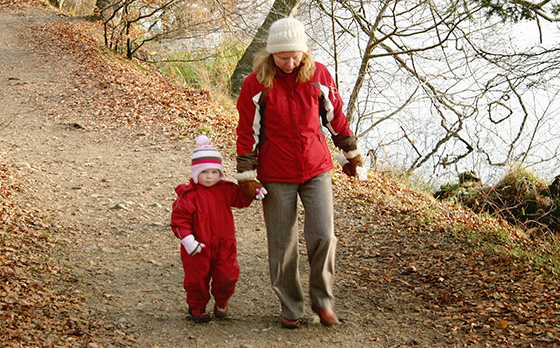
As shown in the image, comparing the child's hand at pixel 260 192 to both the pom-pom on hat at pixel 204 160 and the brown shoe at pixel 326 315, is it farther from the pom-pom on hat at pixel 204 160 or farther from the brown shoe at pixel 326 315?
the brown shoe at pixel 326 315

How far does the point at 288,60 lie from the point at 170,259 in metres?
2.64

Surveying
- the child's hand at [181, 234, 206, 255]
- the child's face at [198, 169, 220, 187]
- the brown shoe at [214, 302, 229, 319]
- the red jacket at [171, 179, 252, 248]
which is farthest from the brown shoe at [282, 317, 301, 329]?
the child's face at [198, 169, 220, 187]

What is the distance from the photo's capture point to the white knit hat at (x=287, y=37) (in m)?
3.36

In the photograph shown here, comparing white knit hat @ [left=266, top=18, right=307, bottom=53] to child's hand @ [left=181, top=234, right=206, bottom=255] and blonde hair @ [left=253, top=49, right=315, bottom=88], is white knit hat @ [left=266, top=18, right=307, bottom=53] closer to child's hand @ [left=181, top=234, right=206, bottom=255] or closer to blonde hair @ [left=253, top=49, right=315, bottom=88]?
blonde hair @ [left=253, top=49, right=315, bottom=88]

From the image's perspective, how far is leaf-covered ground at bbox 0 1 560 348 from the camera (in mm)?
3697

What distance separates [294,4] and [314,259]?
7448mm

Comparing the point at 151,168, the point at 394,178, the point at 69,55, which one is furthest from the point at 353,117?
the point at 69,55

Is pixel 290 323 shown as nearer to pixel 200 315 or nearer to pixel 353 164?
pixel 200 315

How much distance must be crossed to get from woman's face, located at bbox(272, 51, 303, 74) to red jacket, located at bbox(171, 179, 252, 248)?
0.92 metres

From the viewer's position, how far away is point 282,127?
139 inches

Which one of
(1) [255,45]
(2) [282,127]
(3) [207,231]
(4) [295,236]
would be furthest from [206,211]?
(1) [255,45]

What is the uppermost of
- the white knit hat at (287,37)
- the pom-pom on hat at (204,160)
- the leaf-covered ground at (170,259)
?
the white knit hat at (287,37)

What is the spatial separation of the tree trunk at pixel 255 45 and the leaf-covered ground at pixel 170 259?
212 cm

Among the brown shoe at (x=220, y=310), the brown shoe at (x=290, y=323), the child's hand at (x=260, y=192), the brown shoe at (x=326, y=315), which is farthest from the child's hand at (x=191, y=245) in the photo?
the brown shoe at (x=326, y=315)
